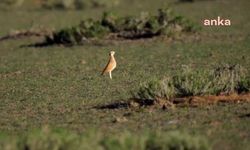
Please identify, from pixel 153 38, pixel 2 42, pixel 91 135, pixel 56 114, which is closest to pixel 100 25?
pixel 153 38

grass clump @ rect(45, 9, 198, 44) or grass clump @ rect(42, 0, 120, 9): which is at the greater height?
grass clump @ rect(45, 9, 198, 44)

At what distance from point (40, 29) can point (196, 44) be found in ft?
27.9

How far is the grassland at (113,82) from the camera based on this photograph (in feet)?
39.1

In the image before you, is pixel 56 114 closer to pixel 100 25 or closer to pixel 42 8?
pixel 100 25

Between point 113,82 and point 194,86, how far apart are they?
3.78 meters

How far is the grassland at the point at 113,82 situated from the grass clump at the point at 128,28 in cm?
55

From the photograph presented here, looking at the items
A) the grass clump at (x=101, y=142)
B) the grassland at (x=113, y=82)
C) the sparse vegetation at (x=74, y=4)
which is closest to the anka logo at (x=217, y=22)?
the grassland at (x=113, y=82)

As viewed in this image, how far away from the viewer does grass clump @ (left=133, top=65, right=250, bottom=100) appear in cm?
1363

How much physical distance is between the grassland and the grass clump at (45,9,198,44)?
1.81 feet

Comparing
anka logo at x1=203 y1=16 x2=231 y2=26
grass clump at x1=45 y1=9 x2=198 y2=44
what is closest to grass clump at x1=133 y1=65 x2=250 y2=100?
grass clump at x1=45 y1=9 x2=198 y2=44

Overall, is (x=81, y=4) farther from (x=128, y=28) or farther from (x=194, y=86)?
(x=194, y=86)

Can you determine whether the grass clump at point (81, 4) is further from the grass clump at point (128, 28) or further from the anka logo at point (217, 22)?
the grass clump at point (128, 28)

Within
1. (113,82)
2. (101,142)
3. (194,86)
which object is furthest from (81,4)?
(101,142)

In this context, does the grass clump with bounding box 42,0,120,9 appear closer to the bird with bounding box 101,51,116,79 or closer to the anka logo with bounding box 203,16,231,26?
the anka logo with bounding box 203,16,231,26
